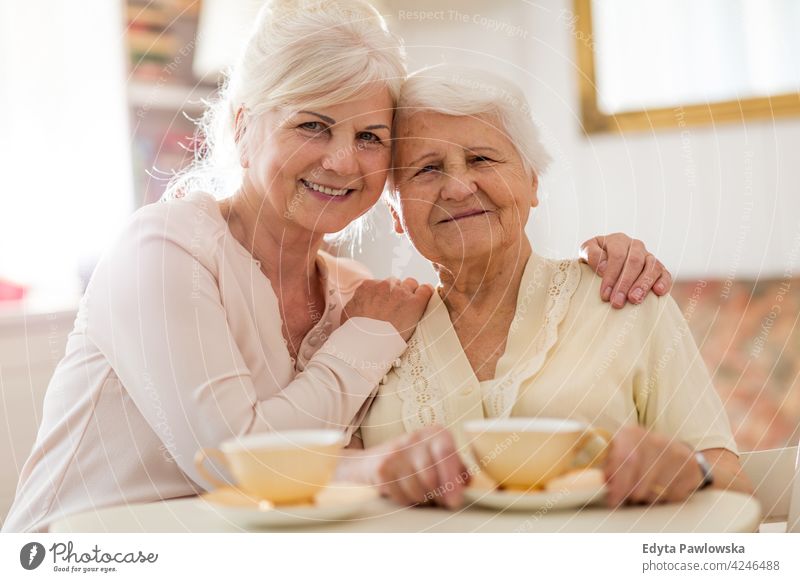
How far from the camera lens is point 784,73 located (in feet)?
2.39

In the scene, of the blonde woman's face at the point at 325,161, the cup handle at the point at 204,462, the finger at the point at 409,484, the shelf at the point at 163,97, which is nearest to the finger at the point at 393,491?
the finger at the point at 409,484

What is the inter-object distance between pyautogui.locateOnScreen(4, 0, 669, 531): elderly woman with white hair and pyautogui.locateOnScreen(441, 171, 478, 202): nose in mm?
55

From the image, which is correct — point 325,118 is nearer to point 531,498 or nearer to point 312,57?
point 312,57

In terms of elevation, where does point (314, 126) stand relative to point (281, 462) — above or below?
Answer: above

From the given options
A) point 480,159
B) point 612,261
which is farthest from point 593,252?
point 480,159

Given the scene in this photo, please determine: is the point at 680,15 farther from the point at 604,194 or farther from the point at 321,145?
the point at 321,145

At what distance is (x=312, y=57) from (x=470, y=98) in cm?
13

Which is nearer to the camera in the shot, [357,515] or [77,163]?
[357,515]

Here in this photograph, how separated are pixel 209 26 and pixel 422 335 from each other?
338 mm

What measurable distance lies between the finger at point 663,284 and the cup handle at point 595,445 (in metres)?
0.13

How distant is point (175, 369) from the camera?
2.19ft

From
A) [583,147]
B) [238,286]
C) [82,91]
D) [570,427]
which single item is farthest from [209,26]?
[570,427]

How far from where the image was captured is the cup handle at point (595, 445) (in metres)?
0.62
